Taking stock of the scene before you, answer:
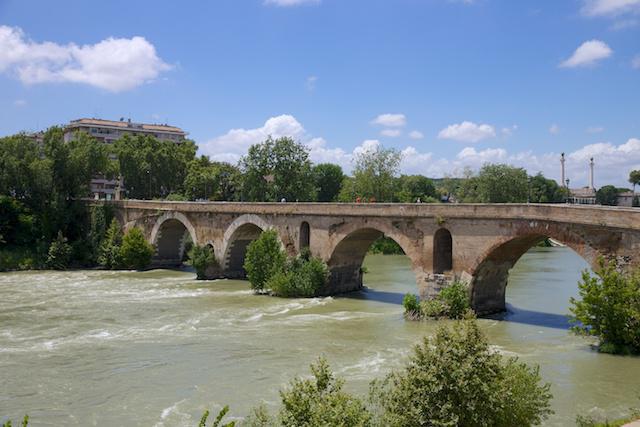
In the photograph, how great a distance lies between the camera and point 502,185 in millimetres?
61250

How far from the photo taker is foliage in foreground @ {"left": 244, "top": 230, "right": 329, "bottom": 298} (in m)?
30.7

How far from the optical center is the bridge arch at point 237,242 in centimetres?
3625

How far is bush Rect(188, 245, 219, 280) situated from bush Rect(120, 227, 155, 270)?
5972 mm

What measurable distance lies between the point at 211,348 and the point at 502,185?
150 ft

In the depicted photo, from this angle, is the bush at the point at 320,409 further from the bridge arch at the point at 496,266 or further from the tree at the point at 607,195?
the tree at the point at 607,195

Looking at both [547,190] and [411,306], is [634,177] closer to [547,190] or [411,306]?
[547,190]

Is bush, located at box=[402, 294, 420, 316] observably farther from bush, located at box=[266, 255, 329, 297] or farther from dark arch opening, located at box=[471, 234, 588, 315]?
bush, located at box=[266, 255, 329, 297]

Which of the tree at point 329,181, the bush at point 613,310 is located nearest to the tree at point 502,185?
the tree at point 329,181

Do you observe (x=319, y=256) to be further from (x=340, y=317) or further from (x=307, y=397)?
(x=307, y=397)

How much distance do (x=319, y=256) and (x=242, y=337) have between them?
9.51m

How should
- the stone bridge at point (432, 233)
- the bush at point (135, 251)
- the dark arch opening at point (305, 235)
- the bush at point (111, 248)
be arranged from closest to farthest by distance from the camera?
1. the stone bridge at point (432, 233)
2. the dark arch opening at point (305, 235)
3. the bush at point (135, 251)
4. the bush at point (111, 248)

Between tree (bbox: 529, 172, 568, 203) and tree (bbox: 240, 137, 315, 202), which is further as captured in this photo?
tree (bbox: 529, 172, 568, 203)

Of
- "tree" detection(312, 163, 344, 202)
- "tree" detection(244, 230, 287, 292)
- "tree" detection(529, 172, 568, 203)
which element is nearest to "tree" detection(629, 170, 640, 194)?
"tree" detection(529, 172, 568, 203)

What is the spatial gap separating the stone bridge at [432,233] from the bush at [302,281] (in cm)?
62
